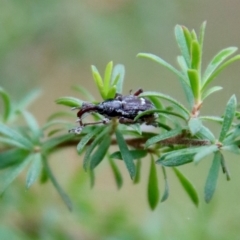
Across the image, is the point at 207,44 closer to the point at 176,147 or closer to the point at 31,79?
the point at 31,79

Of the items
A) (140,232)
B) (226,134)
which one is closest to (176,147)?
(226,134)

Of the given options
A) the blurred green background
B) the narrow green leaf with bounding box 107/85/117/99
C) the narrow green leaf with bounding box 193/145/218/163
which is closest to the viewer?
the narrow green leaf with bounding box 193/145/218/163

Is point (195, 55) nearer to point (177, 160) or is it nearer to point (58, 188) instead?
point (177, 160)

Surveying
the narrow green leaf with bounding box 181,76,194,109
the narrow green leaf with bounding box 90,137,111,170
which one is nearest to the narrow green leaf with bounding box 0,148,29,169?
the narrow green leaf with bounding box 90,137,111,170

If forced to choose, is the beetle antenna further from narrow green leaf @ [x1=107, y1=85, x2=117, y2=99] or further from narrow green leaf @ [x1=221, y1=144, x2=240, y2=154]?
narrow green leaf @ [x1=221, y1=144, x2=240, y2=154]

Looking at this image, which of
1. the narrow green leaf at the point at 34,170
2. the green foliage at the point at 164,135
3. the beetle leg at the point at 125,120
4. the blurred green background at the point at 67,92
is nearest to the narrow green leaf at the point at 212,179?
the green foliage at the point at 164,135

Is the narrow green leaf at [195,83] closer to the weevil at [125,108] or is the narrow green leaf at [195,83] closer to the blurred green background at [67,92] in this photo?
the weevil at [125,108]

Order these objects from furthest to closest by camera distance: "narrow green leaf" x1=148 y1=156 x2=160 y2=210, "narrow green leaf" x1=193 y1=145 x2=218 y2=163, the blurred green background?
1. the blurred green background
2. "narrow green leaf" x1=148 y1=156 x2=160 y2=210
3. "narrow green leaf" x1=193 y1=145 x2=218 y2=163
